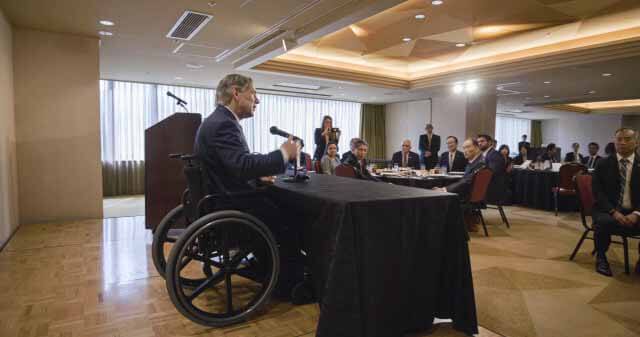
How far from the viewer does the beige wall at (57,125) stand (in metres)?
4.74

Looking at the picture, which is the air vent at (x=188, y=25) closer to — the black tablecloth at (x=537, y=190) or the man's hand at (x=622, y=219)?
the man's hand at (x=622, y=219)

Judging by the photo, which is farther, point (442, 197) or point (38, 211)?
point (38, 211)

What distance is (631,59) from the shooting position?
546 cm

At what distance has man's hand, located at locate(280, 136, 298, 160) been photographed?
2.08 meters

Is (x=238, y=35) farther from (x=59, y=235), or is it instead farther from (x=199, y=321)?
(x=199, y=321)

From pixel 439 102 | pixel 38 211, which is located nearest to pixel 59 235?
pixel 38 211

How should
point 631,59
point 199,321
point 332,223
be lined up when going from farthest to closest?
point 631,59
point 199,321
point 332,223

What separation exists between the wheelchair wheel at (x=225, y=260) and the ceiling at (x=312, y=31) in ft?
8.46

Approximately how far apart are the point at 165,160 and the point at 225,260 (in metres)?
2.20

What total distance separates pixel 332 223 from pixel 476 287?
5.24 feet

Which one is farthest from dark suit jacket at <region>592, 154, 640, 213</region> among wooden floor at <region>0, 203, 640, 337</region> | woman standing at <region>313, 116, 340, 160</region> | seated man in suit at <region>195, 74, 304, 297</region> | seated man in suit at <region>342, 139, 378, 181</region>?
woman standing at <region>313, 116, 340, 160</region>

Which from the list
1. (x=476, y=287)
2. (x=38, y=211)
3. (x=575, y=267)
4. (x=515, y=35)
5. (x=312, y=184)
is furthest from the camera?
(x=515, y=35)

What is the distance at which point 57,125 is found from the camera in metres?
4.93

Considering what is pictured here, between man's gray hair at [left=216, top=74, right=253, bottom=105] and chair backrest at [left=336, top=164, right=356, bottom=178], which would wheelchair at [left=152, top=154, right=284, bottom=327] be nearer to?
man's gray hair at [left=216, top=74, right=253, bottom=105]
